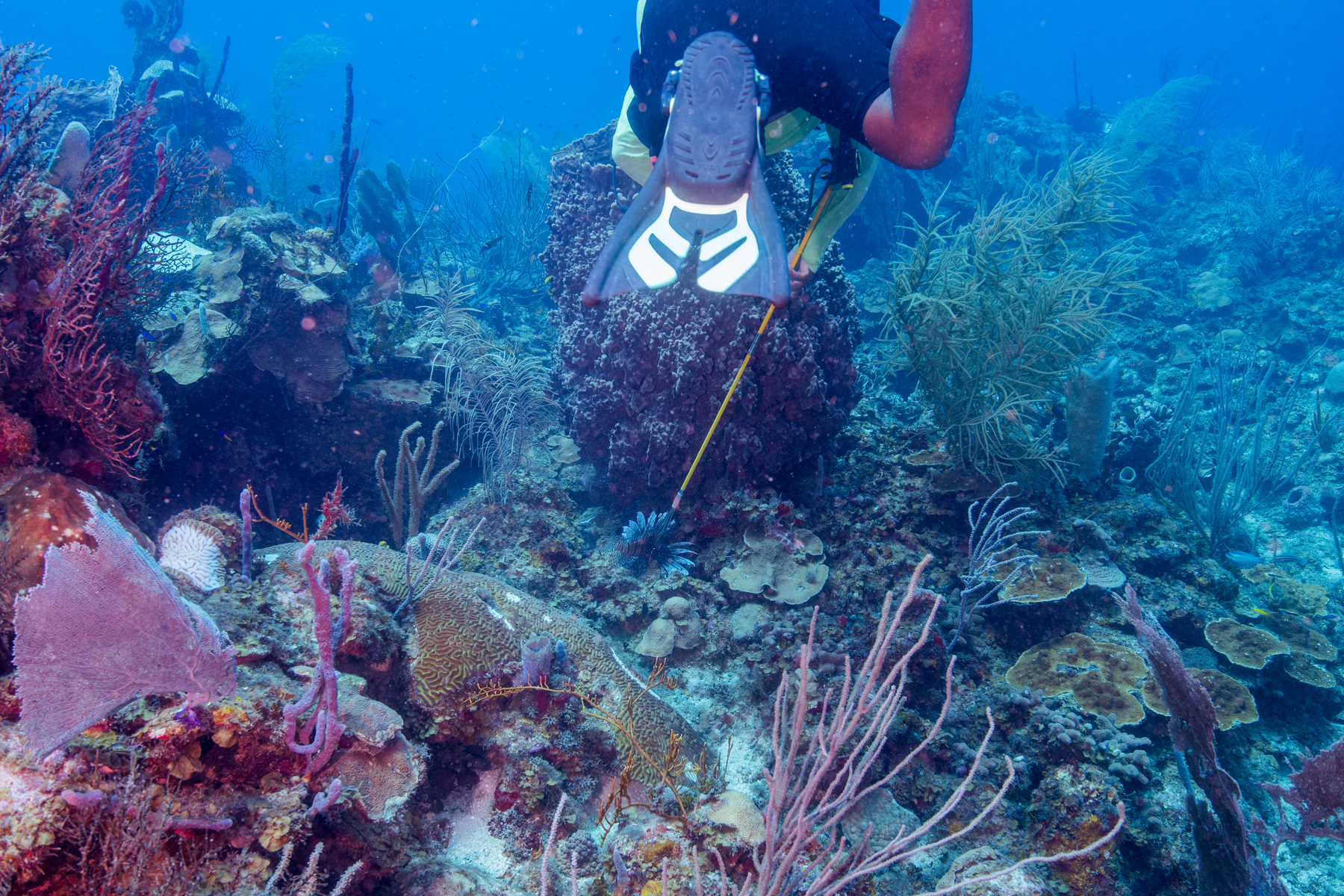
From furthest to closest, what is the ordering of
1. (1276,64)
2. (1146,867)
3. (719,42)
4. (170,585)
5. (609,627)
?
1. (1276,64)
2. (609,627)
3. (1146,867)
4. (719,42)
5. (170,585)

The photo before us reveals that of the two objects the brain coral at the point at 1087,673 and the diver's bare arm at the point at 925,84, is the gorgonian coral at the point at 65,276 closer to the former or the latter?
the diver's bare arm at the point at 925,84

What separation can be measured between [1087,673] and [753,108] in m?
3.95

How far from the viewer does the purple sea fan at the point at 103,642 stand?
1.63 m

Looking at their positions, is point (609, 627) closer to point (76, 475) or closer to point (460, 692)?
point (460, 692)

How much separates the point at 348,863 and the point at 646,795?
1374 mm

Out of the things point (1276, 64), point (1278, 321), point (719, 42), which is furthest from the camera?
point (1276, 64)

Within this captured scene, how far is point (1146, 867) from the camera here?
2.69 m

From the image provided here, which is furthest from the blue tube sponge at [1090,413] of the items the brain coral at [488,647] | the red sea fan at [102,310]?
the red sea fan at [102,310]

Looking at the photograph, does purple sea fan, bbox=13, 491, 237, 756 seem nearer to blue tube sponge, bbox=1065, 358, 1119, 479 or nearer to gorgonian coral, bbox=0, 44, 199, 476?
gorgonian coral, bbox=0, 44, 199, 476

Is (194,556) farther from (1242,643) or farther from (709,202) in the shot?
(1242,643)

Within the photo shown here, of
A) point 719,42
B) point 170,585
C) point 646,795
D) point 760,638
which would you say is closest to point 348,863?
point 170,585

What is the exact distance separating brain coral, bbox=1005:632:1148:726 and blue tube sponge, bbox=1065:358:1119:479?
83.6 inches

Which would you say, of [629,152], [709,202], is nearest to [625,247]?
[709,202]

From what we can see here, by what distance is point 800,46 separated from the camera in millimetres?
2305
